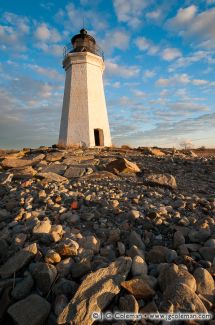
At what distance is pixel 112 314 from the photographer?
247 centimetres

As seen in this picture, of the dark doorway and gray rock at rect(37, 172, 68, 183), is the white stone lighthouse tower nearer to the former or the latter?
the dark doorway

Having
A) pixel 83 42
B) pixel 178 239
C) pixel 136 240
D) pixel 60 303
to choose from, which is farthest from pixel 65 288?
pixel 83 42

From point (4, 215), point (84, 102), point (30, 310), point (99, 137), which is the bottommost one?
point (30, 310)

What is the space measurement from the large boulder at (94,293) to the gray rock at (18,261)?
89 centimetres

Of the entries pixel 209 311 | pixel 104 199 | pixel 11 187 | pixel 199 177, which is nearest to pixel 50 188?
pixel 11 187

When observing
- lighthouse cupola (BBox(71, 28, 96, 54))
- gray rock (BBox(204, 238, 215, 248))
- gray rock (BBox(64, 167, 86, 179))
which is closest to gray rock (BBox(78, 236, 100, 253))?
gray rock (BBox(204, 238, 215, 248))

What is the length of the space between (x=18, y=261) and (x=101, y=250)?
3.69 ft

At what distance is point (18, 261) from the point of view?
10.2ft

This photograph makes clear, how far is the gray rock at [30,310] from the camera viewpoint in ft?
7.86

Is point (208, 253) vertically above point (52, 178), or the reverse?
point (52, 178)

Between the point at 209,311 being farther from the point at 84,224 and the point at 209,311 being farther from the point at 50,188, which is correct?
the point at 50,188

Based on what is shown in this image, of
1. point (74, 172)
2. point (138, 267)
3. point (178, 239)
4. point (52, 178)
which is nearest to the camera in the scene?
point (138, 267)

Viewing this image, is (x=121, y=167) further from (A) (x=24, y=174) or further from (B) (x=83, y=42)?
(B) (x=83, y=42)

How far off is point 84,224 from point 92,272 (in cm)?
152
